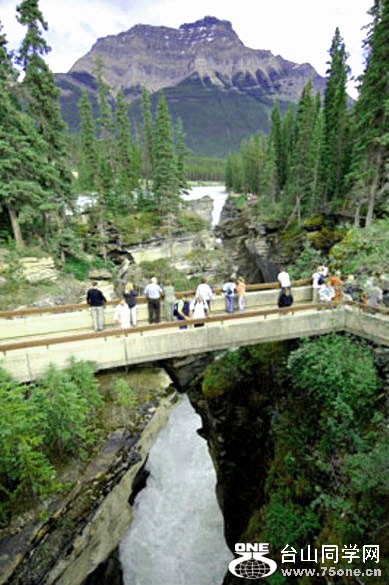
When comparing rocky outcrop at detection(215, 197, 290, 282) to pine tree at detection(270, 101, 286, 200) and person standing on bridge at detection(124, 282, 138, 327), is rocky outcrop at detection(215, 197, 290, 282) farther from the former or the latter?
person standing on bridge at detection(124, 282, 138, 327)

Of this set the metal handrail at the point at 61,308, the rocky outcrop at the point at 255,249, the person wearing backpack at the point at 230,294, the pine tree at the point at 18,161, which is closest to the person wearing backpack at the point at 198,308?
the person wearing backpack at the point at 230,294

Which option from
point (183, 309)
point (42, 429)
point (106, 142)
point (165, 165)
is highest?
point (106, 142)

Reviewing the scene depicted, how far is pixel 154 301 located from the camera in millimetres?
10219

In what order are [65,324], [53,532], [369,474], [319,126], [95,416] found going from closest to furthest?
[53,532] → [369,474] → [95,416] → [65,324] → [319,126]

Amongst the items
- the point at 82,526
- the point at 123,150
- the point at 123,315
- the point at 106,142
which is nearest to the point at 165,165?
the point at 106,142

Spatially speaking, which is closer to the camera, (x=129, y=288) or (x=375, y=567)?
(x=375, y=567)

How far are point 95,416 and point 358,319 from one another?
895 cm

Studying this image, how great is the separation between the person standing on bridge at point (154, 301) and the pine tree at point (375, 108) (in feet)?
58.3

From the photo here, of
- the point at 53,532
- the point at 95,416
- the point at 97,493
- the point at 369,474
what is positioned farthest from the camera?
the point at 95,416

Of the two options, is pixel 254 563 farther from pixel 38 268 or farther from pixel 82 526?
pixel 38 268

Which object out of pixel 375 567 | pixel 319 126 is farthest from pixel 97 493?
pixel 319 126

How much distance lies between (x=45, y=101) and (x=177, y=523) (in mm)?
28908

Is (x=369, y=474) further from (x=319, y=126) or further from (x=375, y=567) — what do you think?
(x=319, y=126)

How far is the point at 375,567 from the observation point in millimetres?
6379
